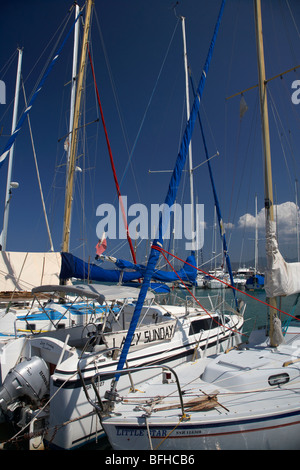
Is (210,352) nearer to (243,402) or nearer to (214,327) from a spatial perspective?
(214,327)

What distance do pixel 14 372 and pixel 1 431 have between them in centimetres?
161

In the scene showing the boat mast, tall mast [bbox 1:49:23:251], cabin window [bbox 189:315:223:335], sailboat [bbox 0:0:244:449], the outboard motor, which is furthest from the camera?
tall mast [bbox 1:49:23:251]

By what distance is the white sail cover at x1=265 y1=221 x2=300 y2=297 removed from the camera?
6.28 metres

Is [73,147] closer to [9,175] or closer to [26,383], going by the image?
[9,175]

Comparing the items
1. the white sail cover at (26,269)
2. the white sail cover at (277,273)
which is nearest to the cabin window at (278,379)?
the white sail cover at (277,273)

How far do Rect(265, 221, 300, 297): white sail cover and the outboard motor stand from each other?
546 cm

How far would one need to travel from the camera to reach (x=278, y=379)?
519cm

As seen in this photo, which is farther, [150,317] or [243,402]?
[150,317]

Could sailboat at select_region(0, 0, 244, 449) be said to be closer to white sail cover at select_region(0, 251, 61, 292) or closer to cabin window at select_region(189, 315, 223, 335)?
cabin window at select_region(189, 315, 223, 335)

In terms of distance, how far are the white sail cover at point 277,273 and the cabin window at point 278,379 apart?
1.71 meters

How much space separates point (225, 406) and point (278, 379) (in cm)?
139

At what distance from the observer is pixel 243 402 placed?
14.9ft

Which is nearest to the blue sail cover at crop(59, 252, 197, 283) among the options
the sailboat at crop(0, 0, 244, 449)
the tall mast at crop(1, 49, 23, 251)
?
the sailboat at crop(0, 0, 244, 449)

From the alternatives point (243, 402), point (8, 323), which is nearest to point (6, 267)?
point (8, 323)
